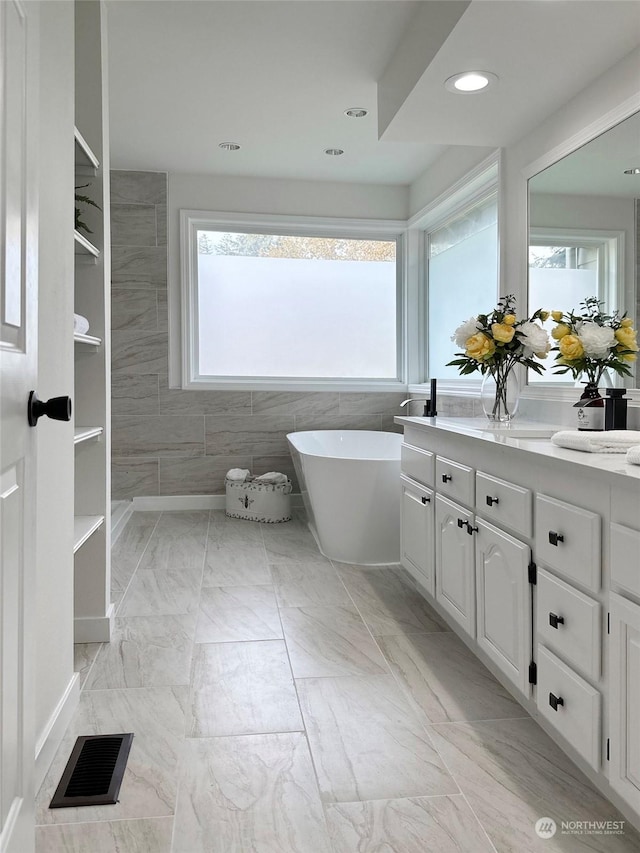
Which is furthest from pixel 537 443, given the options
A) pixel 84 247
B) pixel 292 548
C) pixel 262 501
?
pixel 262 501

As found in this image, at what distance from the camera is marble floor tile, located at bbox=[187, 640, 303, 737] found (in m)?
1.97

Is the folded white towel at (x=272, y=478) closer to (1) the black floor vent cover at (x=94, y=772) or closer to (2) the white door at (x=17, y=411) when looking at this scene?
(1) the black floor vent cover at (x=94, y=772)

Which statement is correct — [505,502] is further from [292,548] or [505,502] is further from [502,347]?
[292,548]

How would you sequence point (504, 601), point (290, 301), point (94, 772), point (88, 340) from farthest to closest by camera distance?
1. point (290, 301)
2. point (88, 340)
3. point (504, 601)
4. point (94, 772)

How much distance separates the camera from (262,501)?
479 cm

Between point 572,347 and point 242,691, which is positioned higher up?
point 572,347

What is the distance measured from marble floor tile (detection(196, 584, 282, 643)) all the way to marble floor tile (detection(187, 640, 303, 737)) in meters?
0.08

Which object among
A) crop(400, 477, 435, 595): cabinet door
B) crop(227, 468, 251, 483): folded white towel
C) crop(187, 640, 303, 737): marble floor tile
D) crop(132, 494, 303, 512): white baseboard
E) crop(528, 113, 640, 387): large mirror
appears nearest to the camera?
crop(187, 640, 303, 737): marble floor tile

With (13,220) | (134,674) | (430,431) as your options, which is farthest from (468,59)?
(134,674)

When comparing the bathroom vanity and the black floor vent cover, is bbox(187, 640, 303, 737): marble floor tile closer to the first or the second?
the black floor vent cover

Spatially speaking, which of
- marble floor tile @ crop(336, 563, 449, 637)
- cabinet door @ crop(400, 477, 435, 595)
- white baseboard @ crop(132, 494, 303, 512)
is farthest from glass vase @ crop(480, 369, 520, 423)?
white baseboard @ crop(132, 494, 303, 512)

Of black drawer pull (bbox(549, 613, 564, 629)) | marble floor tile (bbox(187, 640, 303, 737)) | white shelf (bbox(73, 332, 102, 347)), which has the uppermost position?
white shelf (bbox(73, 332, 102, 347))

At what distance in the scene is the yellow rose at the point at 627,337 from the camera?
230 centimetres

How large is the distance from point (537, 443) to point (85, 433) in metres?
1.59
